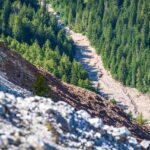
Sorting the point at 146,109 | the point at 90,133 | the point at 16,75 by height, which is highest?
the point at 90,133

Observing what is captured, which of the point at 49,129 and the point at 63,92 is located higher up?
the point at 49,129

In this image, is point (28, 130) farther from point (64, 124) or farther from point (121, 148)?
point (121, 148)

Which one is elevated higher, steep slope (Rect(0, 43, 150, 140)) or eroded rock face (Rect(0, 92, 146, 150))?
eroded rock face (Rect(0, 92, 146, 150))

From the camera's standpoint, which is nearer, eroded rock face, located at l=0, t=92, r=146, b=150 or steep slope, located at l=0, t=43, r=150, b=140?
eroded rock face, located at l=0, t=92, r=146, b=150

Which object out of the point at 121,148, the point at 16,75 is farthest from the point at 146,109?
the point at 121,148
